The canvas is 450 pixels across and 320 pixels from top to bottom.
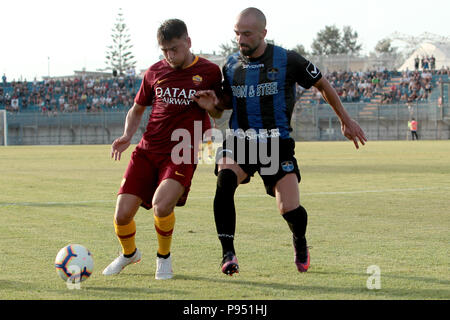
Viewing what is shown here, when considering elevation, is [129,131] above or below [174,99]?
below

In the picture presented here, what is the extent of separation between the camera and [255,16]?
5992mm

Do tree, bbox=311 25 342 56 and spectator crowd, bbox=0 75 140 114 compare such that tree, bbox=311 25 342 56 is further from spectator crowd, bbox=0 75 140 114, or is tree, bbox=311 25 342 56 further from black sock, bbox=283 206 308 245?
black sock, bbox=283 206 308 245

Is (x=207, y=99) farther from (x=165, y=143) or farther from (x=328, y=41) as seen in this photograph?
(x=328, y=41)

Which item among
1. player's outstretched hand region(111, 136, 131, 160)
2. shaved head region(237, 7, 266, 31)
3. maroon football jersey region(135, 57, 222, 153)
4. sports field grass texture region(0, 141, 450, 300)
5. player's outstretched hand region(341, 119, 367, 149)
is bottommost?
sports field grass texture region(0, 141, 450, 300)

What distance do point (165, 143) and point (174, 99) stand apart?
0.38 m

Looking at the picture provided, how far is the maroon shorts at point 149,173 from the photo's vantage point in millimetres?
5926

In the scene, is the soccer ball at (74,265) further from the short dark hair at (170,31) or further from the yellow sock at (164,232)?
the short dark hair at (170,31)

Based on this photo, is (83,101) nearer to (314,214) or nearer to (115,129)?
(115,129)

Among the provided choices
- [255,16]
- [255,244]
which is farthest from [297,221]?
[255,16]

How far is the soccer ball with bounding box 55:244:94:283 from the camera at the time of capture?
5352mm

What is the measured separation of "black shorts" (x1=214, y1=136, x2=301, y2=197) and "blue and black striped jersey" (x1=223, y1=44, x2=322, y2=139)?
0.13 meters

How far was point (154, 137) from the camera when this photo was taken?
6.10 meters

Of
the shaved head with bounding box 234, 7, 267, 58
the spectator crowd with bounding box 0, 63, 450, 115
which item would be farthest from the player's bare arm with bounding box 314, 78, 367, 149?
the spectator crowd with bounding box 0, 63, 450, 115
